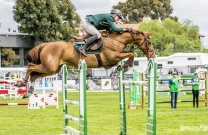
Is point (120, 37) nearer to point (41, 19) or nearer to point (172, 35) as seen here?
point (41, 19)

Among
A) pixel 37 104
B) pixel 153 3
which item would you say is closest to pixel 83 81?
pixel 37 104

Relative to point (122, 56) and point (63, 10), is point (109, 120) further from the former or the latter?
point (63, 10)

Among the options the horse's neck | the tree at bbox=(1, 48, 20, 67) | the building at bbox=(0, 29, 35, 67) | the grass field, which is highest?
the building at bbox=(0, 29, 35, 67)

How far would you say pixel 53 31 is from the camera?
210ft

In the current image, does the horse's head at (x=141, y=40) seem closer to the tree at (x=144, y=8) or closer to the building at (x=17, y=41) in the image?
the building at (x=17, y=41)

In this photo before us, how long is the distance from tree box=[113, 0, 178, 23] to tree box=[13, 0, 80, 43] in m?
43.7

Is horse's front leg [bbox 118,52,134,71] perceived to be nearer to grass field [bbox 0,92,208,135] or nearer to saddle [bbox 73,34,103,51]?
saddle [bbox 73,34,103,51]

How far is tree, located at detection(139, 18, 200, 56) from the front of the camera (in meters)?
91.0

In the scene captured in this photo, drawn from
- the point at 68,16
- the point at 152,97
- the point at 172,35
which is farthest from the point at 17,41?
the point at 152,97

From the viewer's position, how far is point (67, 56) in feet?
43.7

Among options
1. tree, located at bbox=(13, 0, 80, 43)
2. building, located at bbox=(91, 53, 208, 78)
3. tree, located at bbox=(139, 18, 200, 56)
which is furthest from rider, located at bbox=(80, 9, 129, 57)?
tree, located at bbox=(139, 18, 200, 56)

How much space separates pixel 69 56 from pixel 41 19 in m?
50.0

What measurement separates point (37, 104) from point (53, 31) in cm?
4174

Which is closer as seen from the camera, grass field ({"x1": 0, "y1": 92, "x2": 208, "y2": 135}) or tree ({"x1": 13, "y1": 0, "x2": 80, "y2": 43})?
grass field ({"x1": 0, "y1": 92, "x2": 208, "y2": 135})
